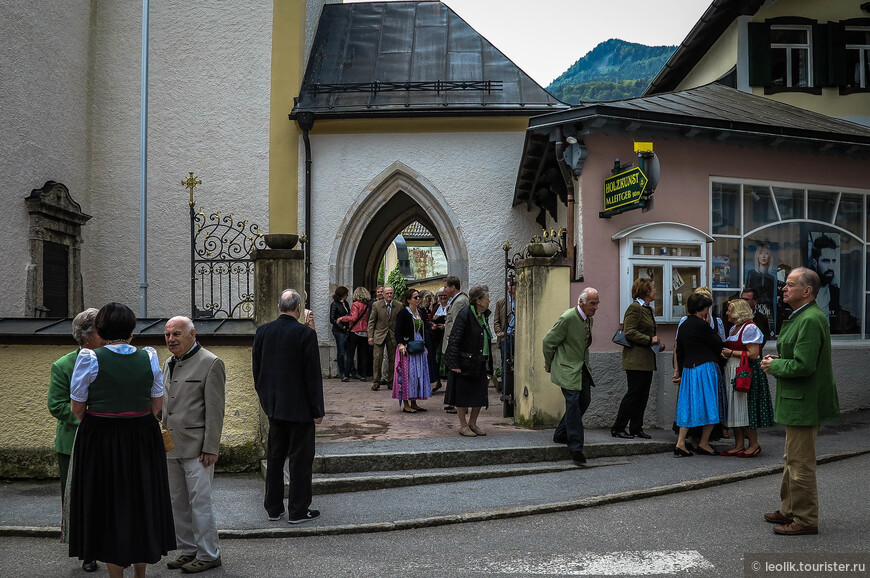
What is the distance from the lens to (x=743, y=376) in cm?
852

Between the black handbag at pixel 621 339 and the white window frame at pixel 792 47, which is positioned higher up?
the white window frame at pixel 792 47

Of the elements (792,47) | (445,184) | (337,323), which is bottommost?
(337,323)

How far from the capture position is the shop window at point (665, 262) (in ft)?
32.8

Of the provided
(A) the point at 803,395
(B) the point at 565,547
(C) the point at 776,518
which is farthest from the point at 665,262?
(B) the point at 565,547

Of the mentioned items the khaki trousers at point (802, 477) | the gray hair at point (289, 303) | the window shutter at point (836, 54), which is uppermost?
the window shutter at point (836, 54)

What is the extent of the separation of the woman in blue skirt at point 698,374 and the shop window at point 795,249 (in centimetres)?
207

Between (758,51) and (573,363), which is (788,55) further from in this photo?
(573,363)

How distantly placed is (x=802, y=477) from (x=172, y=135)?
543 inches

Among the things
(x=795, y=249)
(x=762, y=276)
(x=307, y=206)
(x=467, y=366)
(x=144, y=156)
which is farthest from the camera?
(x=307, y=206)

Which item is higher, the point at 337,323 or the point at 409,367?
the point at 337,323

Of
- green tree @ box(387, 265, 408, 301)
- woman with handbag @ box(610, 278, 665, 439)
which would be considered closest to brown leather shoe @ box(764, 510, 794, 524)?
woman with handbag @ box(610, 278, 665, 439)

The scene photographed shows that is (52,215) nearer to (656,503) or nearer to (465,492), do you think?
(465,492)

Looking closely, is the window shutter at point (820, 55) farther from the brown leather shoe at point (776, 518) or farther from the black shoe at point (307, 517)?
the black shoe at point (307, 517)

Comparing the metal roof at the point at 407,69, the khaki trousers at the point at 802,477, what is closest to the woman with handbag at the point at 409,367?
the khaki trousers at the point at 802,477
